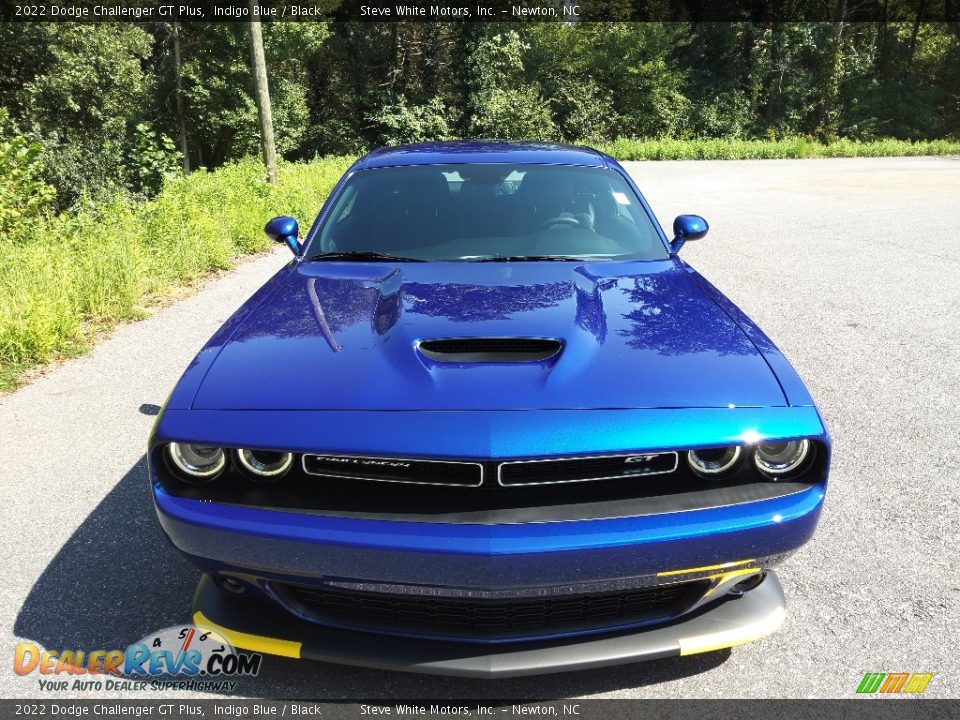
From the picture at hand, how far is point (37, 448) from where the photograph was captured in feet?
12.7

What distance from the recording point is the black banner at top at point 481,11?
2832 cm

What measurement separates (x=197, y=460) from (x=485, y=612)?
2.94ft

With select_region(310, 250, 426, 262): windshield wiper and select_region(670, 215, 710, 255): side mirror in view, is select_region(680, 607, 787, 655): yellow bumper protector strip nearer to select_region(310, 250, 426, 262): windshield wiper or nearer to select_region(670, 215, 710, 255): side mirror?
select_region(310, 250, 426, 262): windshield wiper

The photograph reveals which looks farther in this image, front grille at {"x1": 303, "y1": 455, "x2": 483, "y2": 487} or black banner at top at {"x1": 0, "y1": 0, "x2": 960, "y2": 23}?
black banner at top at {"x1": 0, "y1": 0, "x2": 960, "y2": 23}

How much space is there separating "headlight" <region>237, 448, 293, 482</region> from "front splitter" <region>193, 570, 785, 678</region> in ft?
1.30

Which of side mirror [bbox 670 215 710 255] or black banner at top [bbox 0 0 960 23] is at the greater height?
black banner at top [bbox 0 0 960 23]

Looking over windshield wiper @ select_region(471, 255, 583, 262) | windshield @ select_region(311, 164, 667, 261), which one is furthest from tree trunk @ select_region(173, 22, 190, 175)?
windshield wiper @ select_region(471, 255, 583, 262)

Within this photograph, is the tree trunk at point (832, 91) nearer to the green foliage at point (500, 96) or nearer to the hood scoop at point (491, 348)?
the green foliage at point (500, 96)

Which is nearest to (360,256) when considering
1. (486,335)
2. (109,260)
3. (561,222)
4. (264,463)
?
(561,222)

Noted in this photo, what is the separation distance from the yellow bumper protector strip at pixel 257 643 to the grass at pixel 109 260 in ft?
12.1

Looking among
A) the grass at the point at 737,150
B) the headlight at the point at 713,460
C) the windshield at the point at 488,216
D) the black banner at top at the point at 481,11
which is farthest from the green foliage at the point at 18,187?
the grass at the point at 737,150

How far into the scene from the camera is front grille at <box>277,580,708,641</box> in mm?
1929

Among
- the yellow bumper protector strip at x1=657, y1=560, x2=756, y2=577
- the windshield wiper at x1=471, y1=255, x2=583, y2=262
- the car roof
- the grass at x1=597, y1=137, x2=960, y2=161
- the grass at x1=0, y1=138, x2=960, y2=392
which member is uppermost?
the car roof

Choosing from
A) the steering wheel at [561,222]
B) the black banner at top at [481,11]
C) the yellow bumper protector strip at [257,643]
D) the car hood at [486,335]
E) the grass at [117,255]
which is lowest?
the grass at [117,255]
